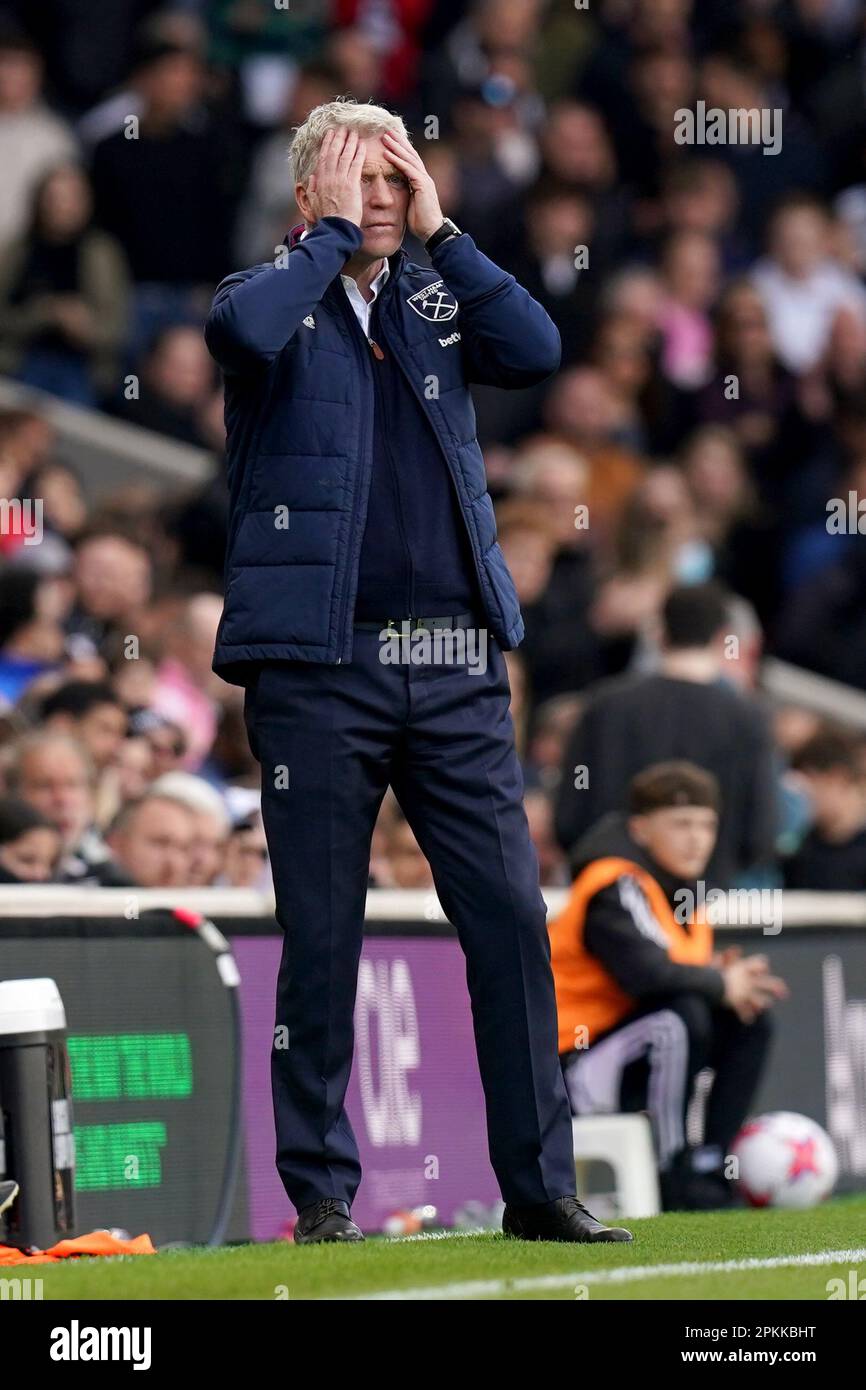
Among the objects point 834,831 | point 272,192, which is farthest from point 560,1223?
point 272,192


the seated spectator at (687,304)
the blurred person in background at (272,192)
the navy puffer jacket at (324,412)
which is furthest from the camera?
the seated spectator at (687,304)

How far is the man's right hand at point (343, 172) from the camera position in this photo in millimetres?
5430

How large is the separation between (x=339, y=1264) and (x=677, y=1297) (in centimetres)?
64

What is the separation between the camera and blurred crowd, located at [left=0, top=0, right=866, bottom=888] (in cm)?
946

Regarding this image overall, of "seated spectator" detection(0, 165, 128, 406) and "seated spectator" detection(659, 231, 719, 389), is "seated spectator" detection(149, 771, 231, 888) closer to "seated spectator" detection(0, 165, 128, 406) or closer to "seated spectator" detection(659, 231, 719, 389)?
"seated spectator" detection(0, 165, 128, 406)

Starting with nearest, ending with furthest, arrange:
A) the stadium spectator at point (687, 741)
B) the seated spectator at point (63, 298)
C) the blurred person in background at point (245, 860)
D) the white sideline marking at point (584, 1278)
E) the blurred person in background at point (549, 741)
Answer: the white sideline marking at point (584, 1278)
the blurred person in background at point (245, 860)
the stadium spectator at point (687, 741)
the blurred person in background at point (549, 741)
the seated spectator at point (63, 298)

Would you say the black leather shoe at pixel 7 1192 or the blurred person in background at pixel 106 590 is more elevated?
the blurred person in background at pixel 106 590

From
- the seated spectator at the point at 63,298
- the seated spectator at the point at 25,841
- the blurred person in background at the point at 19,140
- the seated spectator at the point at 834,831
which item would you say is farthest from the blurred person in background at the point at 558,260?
the seated spectator at the point at 25,841

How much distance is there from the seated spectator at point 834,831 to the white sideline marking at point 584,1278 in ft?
17.5

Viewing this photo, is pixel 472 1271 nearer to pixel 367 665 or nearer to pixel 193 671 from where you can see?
pixel 367 665

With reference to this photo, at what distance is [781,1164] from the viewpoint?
27.9ft

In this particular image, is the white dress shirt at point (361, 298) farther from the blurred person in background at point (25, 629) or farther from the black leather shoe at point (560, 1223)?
the blurred person in background at point (25, 629)

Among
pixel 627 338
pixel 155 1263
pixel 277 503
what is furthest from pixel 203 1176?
pixel 627 338

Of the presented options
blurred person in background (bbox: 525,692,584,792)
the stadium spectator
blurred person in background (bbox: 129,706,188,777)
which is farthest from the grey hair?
blurred person in background (bbox: 525,692,584,792)
